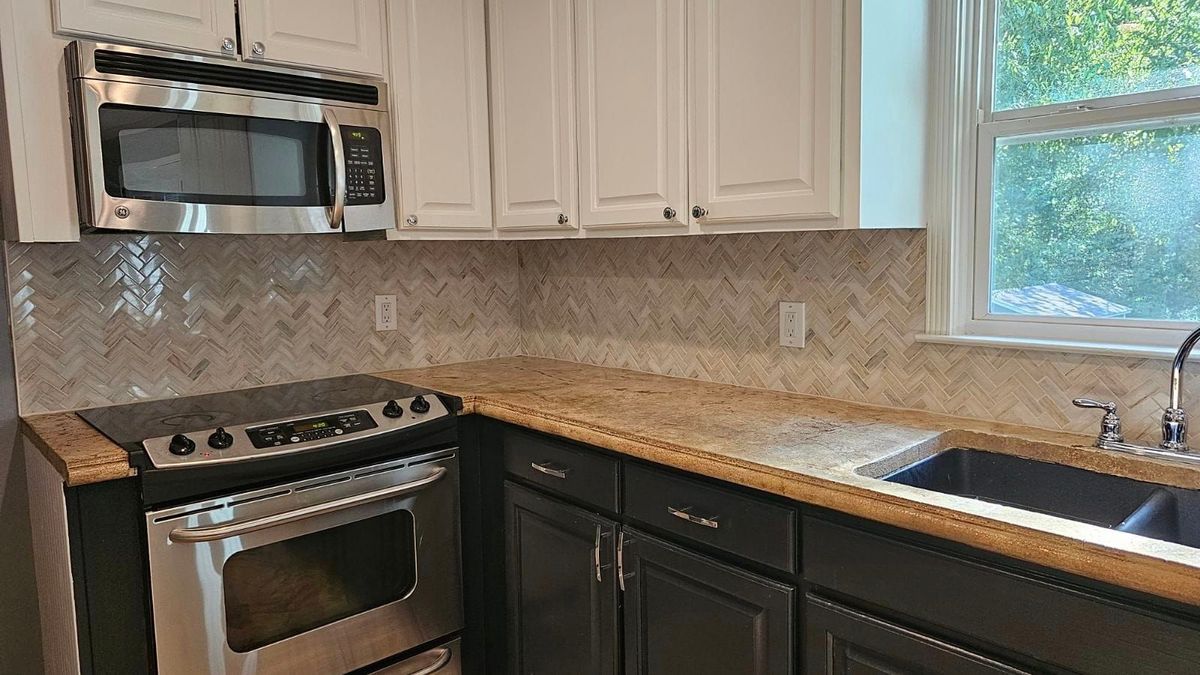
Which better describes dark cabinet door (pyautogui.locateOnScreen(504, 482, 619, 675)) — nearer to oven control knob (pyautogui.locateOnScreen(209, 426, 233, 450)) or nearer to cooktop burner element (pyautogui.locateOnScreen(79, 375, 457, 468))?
cooktop burner element (pyautogui.locateOnScreen(79, 375, 457, 468))

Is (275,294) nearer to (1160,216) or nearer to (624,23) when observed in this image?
(624,23)

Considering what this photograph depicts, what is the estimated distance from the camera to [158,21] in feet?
6.14

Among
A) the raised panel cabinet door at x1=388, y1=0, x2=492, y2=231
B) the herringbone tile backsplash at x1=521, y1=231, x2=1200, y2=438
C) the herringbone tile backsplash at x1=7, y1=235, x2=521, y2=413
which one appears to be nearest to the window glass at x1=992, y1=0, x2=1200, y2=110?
the herringbone tile backsplash at x1=521, y1=231, x2=1200, y2=438

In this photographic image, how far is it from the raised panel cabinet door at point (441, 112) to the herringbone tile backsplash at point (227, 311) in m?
0.34

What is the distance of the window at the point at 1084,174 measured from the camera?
1547 millimetres

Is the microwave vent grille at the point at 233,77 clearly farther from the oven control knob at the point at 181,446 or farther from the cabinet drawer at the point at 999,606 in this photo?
the cabinet drawer at the point at 999,606

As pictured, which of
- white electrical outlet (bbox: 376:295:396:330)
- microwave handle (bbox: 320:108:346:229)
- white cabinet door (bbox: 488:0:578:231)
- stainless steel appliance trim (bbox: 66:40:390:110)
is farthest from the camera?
white electrical outlet (bbox: 376:295:396:330)

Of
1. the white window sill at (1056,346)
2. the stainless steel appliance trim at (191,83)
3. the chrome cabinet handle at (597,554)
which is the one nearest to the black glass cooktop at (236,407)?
the chrome cabinet handle at (597,554)

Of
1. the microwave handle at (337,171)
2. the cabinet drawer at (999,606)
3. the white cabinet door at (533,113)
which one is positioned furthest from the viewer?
the white cabinet door at (533,113)

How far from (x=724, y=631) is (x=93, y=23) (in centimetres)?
189

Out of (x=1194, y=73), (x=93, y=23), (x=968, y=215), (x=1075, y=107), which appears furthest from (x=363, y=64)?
(x=1194, y=73)

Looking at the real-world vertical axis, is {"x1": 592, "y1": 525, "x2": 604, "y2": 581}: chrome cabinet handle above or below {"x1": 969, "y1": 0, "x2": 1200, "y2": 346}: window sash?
below

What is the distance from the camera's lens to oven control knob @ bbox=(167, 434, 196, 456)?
66.9 inches

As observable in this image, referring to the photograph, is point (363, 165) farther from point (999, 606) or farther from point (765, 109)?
point (999, 606)
